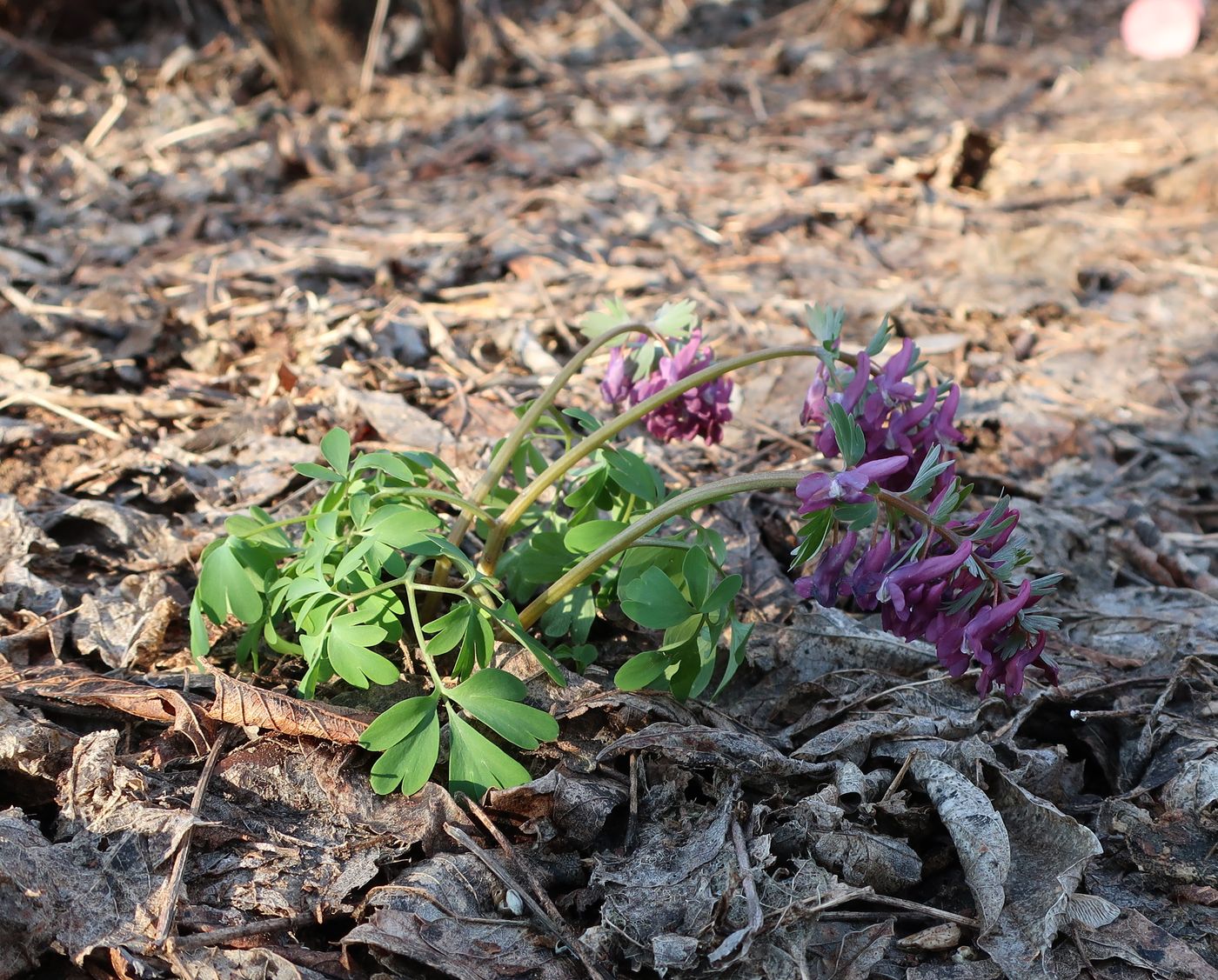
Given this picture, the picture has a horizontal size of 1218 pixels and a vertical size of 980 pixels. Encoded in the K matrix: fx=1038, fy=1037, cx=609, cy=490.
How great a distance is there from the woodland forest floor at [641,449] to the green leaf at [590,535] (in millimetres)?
341

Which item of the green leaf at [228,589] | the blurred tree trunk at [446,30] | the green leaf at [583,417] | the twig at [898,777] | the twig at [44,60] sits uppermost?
the blurred tree trunk at [446,30]

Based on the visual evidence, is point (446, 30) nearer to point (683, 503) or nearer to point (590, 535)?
point (590, 535)

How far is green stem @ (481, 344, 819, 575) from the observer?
204 cm

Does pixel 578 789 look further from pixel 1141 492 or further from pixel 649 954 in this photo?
pixel 1141 492

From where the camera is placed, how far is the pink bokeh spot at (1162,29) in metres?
8.80

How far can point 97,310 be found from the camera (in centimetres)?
399

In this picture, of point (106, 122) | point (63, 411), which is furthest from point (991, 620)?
point (106, 122)

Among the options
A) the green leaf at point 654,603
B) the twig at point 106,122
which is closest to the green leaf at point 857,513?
the green leaf at point 654,603

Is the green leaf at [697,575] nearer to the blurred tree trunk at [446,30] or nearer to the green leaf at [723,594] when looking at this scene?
the green leaf at [723,594]

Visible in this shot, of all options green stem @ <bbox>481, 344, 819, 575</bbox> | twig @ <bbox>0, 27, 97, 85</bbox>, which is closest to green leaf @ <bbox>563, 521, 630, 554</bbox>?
green stem @ <bbox>481, 344, 819, 575</bbox>

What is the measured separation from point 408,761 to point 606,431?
2.41 feet

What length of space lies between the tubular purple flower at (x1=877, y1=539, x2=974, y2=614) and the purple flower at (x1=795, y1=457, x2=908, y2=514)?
0.14m

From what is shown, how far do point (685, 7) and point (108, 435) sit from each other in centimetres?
768

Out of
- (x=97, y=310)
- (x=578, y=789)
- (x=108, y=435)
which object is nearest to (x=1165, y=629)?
(x=578, y=789)
